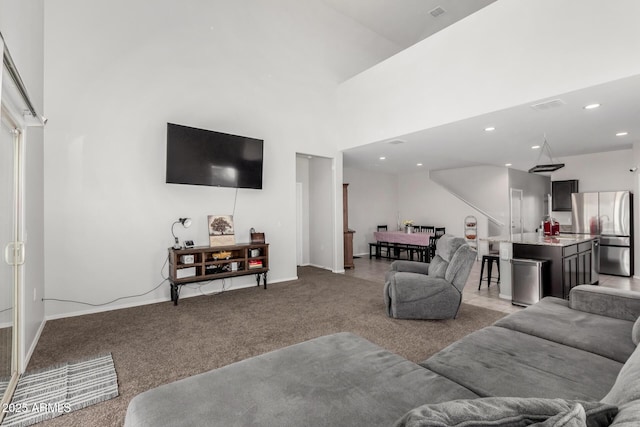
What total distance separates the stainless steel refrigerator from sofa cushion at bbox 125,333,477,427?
7020mm

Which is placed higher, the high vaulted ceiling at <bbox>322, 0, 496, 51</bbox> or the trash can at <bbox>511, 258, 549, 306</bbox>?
the high vaulted ceiling at <bbox>322, 0, 496, 51</bbox>

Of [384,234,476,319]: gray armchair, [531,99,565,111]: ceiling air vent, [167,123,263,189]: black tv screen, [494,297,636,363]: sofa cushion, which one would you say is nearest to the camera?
[494,297,636,363]: sofa cushion

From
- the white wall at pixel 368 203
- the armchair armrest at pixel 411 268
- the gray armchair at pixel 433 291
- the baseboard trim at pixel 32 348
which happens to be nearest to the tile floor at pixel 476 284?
the armchair armrest at pixel 411 268

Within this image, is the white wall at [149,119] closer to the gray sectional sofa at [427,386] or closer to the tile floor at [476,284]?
the tile floor at [476,284]

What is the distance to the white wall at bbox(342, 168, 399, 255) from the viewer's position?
9.17 meters

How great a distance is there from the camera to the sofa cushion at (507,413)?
2.17 ft

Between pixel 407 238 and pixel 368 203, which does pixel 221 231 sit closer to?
pixel 407 238

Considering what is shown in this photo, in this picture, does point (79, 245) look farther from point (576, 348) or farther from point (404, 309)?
point (576, 348)

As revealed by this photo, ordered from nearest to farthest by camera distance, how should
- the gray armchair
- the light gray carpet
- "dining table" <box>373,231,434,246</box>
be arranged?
1. the light gray carpet
2. the gray armchair
3. "dining table" <box>373,231,434,246</box>

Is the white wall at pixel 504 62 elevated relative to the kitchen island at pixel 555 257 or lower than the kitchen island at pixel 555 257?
elevated

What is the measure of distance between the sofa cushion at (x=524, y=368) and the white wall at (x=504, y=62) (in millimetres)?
2950

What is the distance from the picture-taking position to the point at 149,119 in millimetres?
4418

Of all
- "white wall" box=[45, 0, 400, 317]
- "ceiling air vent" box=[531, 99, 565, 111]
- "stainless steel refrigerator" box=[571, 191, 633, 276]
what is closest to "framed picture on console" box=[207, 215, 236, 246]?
"white wall" box=[45, 0, 400, 317]

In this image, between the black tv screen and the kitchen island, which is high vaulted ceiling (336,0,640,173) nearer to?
the kitchen island
